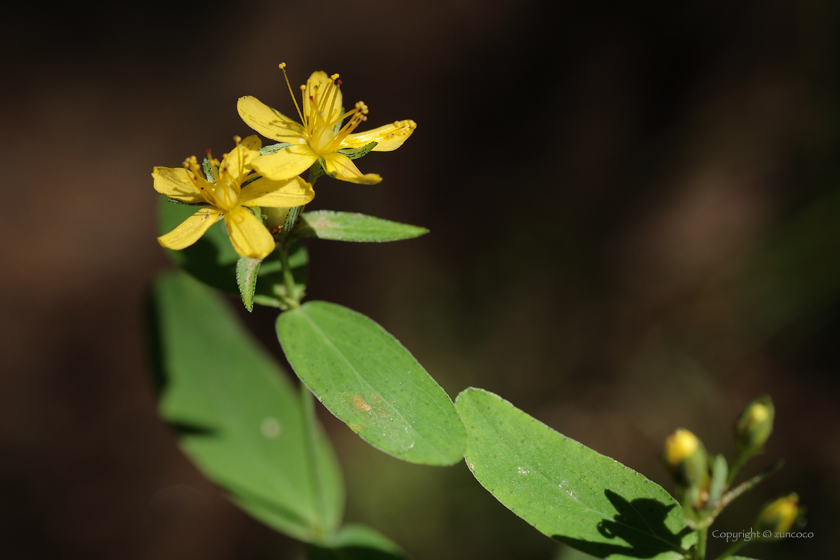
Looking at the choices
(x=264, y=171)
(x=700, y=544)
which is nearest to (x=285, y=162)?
(x=264, y=171)

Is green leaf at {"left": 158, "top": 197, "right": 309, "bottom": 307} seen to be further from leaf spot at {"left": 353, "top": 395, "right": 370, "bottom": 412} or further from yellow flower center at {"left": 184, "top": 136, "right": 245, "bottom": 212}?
leaf spot at {"left": 353, "top": 395, "right": 370, "bottom": 412}

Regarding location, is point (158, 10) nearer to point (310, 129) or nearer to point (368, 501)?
point (310, 129)

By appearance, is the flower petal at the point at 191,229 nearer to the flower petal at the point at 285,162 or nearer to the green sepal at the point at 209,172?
the green sepal at the point at 209,172

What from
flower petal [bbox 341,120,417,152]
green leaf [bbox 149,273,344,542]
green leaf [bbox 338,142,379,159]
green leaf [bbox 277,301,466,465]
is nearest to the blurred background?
green leaf [bbox 149,273,344,542]

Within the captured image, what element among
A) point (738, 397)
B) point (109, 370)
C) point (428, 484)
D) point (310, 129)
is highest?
point (310, 129)

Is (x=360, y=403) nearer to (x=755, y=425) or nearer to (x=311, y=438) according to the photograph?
(x=311, y=438)

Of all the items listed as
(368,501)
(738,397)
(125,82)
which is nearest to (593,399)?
(738,397)

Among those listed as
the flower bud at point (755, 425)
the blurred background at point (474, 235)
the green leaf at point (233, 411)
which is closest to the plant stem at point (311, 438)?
the green leaf at point (233, 411)
